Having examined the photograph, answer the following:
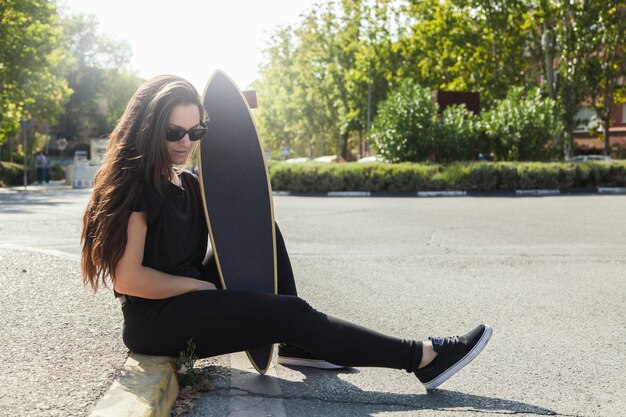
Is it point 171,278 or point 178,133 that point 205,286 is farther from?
point 178,133

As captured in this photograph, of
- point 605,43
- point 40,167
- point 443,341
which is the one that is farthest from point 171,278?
point 40,167

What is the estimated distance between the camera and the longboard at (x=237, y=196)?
3.99m

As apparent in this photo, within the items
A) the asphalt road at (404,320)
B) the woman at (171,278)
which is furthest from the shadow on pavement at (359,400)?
the woman at (171,278)

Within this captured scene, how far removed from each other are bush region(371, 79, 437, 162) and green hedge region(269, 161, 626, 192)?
1.99 m

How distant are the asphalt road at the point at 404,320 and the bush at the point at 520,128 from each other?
15.7 m

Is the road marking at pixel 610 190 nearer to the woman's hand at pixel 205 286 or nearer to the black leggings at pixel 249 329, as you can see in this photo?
the black leggings at pixel 249 329

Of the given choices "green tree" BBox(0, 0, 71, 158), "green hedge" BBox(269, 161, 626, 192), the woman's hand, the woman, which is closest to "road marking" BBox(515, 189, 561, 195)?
"green hedge" BBox(269, 161, 626, 192)

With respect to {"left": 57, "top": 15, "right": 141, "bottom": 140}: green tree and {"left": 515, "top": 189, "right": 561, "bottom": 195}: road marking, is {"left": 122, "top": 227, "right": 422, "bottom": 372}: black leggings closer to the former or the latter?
{"left": 515, "top": 189, "right": 561, "bottom": 195}: road marking

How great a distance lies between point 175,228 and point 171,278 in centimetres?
24

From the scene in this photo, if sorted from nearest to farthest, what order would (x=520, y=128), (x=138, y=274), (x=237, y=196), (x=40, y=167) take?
(x=138, y=274)
(x=237, y=196)
(x=520, y=128)
(x=40, y=167)

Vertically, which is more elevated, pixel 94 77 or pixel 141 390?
pixel 94 77

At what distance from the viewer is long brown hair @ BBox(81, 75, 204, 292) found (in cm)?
352

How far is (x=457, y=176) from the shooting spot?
2341 centimetres

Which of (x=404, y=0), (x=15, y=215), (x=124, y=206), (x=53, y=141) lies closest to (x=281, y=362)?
(x=124, y=206)
